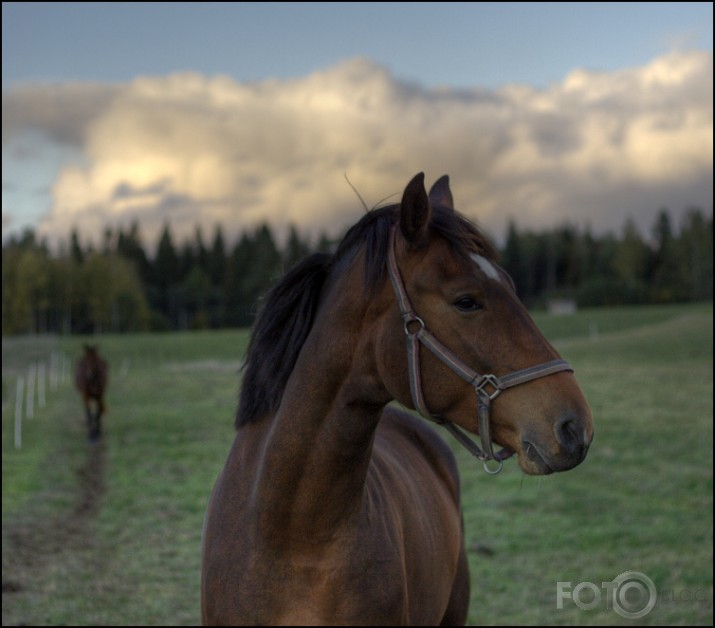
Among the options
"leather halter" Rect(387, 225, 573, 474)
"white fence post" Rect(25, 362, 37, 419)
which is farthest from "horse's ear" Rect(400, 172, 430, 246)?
"white fence post" Rect(25, 362, 37, 419)

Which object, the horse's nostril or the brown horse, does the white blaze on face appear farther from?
the horse's nostril

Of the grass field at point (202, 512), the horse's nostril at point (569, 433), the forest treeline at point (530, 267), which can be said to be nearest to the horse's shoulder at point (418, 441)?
the grass field at point (202, 512)

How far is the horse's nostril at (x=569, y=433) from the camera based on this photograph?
2074mm

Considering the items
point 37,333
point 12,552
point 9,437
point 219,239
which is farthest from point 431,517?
point 219,239

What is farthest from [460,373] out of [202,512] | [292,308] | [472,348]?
[202,512]

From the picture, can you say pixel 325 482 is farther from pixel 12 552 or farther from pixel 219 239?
pixel 219 239

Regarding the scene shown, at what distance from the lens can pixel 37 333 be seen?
16516 millimetres

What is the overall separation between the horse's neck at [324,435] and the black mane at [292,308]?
0.28ft

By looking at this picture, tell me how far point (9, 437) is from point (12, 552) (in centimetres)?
685

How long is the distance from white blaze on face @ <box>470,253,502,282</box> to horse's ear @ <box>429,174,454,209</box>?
47 cm

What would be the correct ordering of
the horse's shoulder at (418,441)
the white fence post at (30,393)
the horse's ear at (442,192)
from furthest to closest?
the white fence post at (30,393), the horse's shoulder at (418,441), the horse's ear at (442,192)

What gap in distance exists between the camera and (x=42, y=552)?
754cm

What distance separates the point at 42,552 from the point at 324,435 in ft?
20.6

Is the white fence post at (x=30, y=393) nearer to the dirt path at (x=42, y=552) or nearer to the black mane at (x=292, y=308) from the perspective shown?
the dirt path at (x=42, y=552)
